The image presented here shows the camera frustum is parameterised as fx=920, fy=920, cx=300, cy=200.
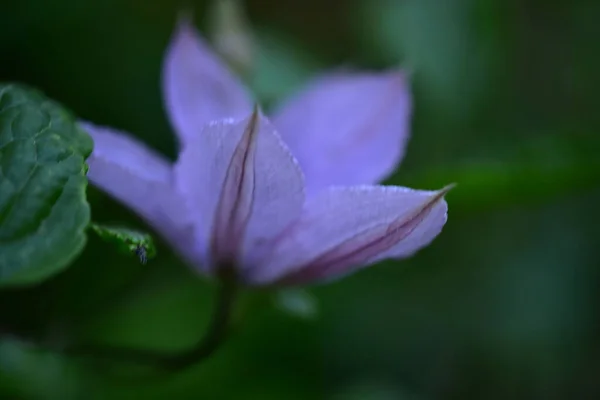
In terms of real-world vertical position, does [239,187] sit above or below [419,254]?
above

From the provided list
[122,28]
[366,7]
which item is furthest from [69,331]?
[366,7]

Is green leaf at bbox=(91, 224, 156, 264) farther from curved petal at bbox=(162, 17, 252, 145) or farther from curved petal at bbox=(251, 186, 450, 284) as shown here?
curved petal at bbox=(162, 17, 252, 145)

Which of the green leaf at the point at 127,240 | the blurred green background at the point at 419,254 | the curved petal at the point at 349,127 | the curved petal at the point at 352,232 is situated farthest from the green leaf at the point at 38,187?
the blurred green background at the point at 419,254

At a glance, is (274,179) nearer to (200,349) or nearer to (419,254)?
(200,349)

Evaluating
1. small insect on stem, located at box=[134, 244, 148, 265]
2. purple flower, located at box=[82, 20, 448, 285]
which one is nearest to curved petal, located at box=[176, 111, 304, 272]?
purple flower, located at box=[82, 20, 448, 285]

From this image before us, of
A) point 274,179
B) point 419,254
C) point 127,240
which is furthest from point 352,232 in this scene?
point 419,254

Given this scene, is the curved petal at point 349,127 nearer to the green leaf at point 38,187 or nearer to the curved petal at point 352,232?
the curved petal at point 352,232
